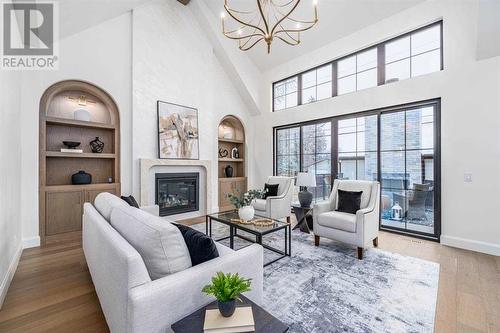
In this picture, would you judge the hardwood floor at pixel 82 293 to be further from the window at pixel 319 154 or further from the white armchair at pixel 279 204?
the window at pixel 319 154

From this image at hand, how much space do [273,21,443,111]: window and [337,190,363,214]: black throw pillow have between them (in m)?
2.32

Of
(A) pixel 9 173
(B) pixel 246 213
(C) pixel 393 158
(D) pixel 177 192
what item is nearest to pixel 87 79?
(A) pixel 9 173

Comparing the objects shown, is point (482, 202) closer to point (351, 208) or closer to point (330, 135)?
point (351, 208)

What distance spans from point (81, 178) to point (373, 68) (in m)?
5.60

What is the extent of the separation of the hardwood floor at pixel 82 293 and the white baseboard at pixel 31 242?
165 millimetres

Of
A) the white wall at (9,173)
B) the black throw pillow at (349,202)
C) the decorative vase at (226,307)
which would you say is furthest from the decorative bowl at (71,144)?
the black throw pillow at (349,202)

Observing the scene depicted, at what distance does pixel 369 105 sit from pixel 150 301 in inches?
180

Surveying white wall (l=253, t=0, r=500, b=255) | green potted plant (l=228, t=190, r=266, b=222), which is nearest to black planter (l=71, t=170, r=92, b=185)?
green potted plant (l=228, t=190, r=266, b=222)

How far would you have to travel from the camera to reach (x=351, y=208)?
331 centimetres

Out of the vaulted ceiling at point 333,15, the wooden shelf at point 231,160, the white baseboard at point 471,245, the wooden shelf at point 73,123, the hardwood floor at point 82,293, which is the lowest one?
the hardwood floor at point 82,293

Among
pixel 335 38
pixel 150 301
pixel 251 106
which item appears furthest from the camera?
pixel 251 106

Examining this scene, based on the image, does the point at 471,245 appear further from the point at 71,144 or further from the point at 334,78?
the point at 71,144

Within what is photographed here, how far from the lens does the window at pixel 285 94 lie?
19.0 ft

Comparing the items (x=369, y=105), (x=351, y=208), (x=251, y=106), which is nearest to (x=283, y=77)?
(x=251, y=106)
